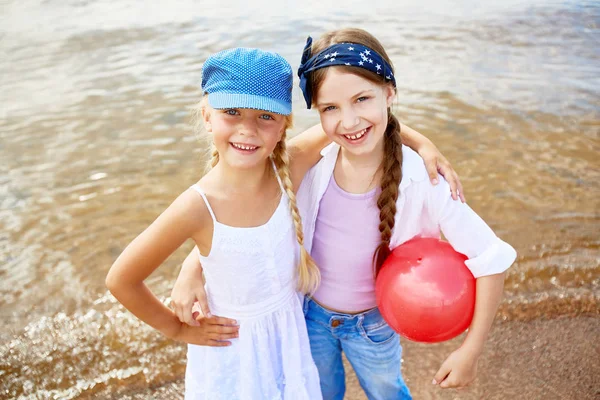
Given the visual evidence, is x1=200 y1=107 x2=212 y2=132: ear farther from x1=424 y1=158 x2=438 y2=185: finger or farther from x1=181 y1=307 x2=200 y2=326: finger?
x1=424 y1=158 x2=438 y2=185: finger

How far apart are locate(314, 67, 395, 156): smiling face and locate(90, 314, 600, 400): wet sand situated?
166 cm

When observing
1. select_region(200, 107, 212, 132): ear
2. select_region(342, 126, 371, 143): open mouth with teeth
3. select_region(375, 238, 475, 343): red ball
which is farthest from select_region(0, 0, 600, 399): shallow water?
select_region(342, 126, 371, 143): open mouth with teeth

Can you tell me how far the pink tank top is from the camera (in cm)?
221

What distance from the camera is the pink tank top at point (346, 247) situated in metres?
2.21

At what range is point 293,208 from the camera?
213cm

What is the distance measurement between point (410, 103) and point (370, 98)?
16.3 ft

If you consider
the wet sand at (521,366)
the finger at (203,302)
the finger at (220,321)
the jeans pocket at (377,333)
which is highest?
the finger at (203,302)

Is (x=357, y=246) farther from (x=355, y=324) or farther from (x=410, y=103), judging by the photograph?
(x=410, y=103)

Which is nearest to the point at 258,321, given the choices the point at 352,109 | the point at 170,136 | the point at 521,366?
the point at 352,109

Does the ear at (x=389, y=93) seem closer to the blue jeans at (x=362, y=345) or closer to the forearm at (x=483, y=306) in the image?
the forearm at (x=483, y=306)

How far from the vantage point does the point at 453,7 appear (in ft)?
36.8

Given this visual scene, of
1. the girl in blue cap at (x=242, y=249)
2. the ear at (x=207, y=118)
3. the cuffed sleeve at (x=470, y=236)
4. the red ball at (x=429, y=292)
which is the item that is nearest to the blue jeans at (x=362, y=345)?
the girl in blue cap at (x=242, y=249)

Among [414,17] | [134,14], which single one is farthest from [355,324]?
[134,14]

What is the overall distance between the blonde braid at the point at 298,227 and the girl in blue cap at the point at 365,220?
12 centimetres
